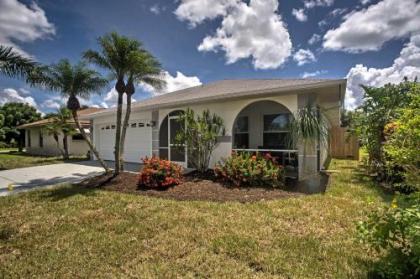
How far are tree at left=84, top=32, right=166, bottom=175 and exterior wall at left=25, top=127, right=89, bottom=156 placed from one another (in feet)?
45.3

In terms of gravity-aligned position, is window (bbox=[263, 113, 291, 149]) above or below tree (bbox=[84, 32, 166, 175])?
below

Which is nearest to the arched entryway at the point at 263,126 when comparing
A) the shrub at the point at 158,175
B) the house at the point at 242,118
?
the house at the point at 242,118

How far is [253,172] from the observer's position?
7789 mm

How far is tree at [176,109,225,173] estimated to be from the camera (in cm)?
971

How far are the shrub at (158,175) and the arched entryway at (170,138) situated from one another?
377cm

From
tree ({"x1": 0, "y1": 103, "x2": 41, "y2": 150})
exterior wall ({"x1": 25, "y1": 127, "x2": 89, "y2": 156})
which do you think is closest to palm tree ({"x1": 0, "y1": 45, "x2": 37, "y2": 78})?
exterior wall ({"x1": 25, "y1": 127, "x2": 89, "y2": 156})

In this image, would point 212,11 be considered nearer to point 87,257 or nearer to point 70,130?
point 87,257

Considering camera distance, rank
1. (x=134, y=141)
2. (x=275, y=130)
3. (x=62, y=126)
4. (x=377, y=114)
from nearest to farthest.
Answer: (x=377, y=114)
(x=275, y=130)
(x=134, y=141)
(x=62, y=126)

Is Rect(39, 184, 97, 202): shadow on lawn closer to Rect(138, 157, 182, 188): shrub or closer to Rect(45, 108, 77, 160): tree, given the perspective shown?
Rect(138, 157, 182, 188): shrub

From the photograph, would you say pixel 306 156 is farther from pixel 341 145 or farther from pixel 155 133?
pixel 341 145

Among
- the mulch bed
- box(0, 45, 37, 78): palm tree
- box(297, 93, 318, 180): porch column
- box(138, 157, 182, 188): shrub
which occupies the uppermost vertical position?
box(0, 45, 37, 78): palm tree

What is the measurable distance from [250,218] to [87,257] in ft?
9.90

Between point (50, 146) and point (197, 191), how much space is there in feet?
72.0

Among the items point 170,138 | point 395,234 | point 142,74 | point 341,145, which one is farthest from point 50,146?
Answer: point 395,234
